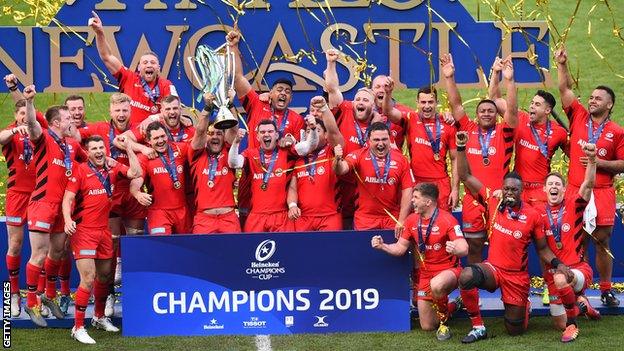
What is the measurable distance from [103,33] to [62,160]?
1619mm

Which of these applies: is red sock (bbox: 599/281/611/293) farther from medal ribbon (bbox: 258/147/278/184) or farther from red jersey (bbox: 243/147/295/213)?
medal ribbon (bbox: 258/147/278/184)

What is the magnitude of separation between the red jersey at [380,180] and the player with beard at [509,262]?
596 mm

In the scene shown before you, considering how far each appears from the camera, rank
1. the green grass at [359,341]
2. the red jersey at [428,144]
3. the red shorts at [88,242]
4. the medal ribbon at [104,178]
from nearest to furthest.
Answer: the green grass at [359,341]
the red shorts at [88,242]
the medal ribbon at [104,178]
the red jersey at [428,144]

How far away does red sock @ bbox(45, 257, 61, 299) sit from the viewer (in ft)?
37.8

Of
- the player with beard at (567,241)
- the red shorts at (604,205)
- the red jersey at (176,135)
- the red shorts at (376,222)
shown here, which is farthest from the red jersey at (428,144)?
the red jersey at (176,135)

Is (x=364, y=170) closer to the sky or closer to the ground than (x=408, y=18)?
closer to the ground

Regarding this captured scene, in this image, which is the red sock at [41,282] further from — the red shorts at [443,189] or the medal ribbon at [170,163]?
the red shorts at [443,189]

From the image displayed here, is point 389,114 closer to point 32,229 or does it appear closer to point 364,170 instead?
point 364,170

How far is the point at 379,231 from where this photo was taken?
11023 millimetres

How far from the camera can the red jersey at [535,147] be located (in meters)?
11.8

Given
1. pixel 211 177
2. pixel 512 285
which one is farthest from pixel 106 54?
pixel 512 285

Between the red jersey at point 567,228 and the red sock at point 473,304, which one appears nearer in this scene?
the red sock at point 473,304

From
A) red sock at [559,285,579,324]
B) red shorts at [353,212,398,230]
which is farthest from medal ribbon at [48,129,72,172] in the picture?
red sock at [559,285,579,324]

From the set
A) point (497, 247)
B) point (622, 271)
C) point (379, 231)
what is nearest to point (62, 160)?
point (379, 231)
